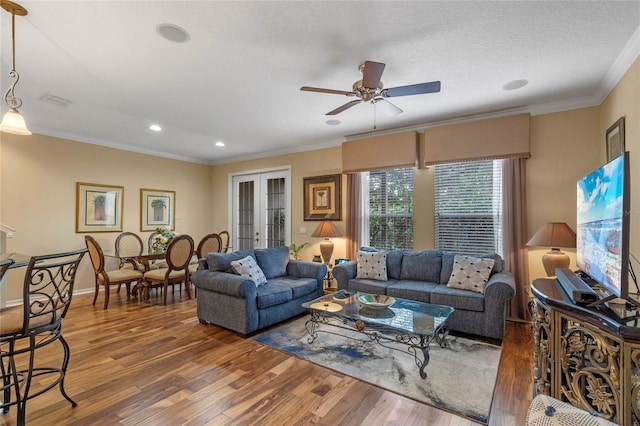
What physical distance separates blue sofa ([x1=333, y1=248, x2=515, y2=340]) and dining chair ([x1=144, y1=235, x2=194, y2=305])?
244 centimetres

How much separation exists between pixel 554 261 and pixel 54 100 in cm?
613

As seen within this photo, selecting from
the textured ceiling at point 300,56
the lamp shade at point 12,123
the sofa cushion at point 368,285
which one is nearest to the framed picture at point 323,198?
the textured ceiling at point 300,56

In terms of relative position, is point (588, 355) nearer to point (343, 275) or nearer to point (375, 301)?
point (375, 301)

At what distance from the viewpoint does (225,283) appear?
135 inches

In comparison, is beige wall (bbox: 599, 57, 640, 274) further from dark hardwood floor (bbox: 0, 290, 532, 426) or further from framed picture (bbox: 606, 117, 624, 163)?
dark hardwood floor (bbox: 0, 290, 532, 426)

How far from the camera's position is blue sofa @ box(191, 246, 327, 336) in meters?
3.33

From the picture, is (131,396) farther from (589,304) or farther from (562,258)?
(562,258)

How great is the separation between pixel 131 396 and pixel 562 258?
4.38 meters

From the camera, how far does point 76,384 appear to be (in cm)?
238

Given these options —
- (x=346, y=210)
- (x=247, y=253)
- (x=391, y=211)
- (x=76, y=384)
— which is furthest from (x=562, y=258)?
(x=76, y=384)

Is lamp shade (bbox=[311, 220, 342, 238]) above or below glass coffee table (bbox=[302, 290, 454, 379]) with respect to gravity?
above

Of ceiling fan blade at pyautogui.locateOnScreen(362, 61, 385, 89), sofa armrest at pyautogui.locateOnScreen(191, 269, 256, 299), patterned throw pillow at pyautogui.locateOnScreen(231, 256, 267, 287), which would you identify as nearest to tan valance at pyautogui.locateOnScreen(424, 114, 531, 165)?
ceiling fan blade at pyautogui.locateOnScreen(362, 61, 385, 89)

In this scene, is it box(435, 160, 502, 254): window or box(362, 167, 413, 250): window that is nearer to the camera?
box(435, 160, 502, 254): window

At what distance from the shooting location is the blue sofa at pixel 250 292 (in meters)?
3.33
